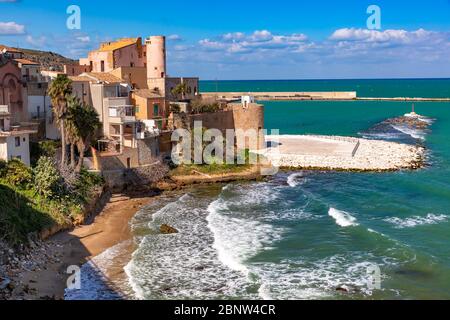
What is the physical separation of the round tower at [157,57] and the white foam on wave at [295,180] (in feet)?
66.4

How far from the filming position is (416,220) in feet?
114

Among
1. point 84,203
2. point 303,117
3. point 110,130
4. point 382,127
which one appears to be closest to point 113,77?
point 110,130

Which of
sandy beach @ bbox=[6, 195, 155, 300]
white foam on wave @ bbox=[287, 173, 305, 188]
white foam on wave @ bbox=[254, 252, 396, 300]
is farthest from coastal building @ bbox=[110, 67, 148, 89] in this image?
white foam on wave @ bbox=[254, 252, 396, 300]

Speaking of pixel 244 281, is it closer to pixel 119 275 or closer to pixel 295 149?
pixel 119 275

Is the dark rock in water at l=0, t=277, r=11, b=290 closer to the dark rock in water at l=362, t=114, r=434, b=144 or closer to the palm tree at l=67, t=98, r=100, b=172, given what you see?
the palm tree at l=67, t=98, r=100, b=172

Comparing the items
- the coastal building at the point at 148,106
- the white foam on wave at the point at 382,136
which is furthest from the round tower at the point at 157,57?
the white foam on wave at the point at 382,136

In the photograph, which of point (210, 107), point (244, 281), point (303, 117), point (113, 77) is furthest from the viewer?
point (303, 117)

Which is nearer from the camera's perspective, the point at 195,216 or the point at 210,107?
the point at 195,216

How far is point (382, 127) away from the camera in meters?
93.4

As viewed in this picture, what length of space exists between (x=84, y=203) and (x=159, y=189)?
9.40m

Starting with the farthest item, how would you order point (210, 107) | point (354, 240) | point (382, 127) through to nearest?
point (382, 127), point (210, 107), point (354, 240)

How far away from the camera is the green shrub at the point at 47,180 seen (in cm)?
3275

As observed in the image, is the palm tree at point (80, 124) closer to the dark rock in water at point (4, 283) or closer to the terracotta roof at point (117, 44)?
the dark rock in water at point (4, 283)

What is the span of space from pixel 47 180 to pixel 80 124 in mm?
6307
